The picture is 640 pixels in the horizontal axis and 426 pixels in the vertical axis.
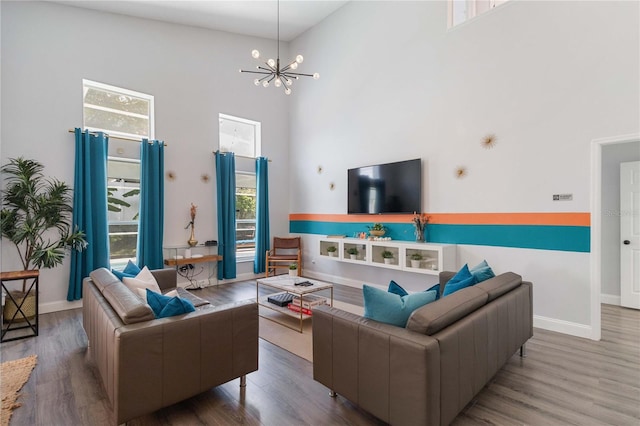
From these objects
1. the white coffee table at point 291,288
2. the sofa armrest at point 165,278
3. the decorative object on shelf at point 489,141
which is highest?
the decorative object on shelf at point 489,141

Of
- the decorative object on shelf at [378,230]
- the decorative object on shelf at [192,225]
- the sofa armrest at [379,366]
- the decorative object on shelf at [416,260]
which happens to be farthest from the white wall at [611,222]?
the decorative object on shelf at [192,225]

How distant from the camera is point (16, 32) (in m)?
4.07

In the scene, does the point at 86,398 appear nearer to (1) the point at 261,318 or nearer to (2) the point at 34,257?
(1) the point at 261,318

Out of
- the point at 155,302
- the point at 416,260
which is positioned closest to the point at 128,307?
the point at 155,302

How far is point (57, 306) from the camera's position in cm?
429

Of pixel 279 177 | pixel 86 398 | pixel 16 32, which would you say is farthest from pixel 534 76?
pixel 16 32

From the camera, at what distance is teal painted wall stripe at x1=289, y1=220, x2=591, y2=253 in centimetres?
339

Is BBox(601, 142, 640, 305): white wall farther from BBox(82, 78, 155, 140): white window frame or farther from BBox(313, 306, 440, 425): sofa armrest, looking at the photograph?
BBox(82, 78, 155, 140): white window frame

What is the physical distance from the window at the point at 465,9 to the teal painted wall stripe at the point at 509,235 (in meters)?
2.84

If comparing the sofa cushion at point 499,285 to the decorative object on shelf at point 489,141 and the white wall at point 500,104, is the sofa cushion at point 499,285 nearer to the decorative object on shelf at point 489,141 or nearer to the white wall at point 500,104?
the white wall at point 500,104

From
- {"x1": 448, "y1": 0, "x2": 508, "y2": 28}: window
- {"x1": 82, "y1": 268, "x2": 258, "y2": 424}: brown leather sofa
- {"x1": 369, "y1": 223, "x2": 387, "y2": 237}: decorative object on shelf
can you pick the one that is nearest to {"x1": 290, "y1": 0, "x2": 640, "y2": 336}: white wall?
{"x1": 448, "y1": 0, "x2": 508, "y2": 28}: window

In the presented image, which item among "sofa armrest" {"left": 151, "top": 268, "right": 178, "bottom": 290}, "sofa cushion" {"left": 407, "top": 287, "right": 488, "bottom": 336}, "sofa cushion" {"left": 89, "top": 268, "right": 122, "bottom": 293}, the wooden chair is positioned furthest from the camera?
the wooden chair

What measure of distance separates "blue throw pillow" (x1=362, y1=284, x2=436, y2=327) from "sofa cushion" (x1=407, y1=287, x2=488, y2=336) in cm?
12

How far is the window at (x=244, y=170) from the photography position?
620 cm
